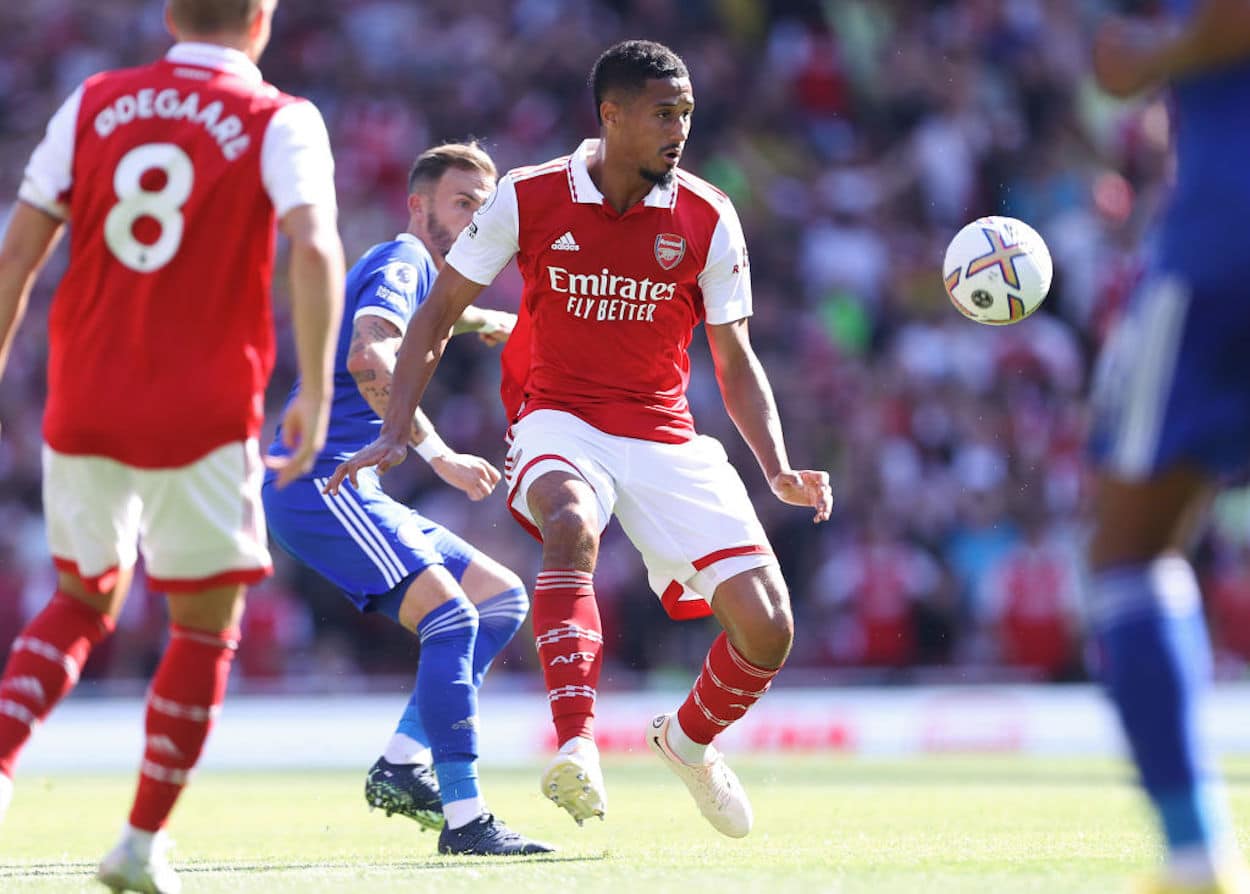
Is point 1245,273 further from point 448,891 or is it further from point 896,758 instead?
point 896,758

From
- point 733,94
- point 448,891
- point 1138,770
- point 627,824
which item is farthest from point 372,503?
point 733,94

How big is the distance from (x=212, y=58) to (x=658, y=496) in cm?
262

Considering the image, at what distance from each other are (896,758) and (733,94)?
26.7 ft

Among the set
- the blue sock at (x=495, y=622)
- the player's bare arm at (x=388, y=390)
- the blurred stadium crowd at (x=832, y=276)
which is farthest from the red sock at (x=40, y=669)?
the blurred stadium crowd at (x=832, y=276)

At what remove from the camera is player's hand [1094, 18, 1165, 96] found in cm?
368

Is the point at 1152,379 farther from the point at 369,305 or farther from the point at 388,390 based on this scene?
the point at 369,305

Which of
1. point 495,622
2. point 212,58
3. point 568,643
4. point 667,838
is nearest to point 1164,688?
point 212,58

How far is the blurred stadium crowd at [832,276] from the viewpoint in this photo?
1549cm

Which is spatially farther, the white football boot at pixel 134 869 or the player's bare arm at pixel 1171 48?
the white football boot at pixel 134 869

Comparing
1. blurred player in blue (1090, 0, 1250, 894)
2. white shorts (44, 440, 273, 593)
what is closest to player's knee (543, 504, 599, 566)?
white shorts (44, 440, 273, 593)

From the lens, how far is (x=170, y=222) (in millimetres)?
4551

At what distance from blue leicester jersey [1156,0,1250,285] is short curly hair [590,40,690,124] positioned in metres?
3.09

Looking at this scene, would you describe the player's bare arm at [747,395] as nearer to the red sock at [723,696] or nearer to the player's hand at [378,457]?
the red sock at [723,696]

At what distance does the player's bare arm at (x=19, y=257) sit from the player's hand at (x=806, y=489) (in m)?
2.94
